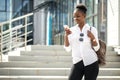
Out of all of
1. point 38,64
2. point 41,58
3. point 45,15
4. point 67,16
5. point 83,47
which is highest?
point 45,15

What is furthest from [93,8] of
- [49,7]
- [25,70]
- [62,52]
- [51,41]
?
[49,7]

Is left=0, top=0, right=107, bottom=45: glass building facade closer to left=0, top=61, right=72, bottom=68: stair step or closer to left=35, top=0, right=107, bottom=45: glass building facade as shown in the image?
left=35, top=0, right=107, bottom=45: glass building facade

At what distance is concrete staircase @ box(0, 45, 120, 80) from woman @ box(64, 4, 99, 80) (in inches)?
135

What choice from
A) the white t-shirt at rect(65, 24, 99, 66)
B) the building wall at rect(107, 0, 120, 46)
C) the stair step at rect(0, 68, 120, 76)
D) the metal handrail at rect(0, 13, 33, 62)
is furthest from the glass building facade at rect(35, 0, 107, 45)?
the white t-shirt at rect(65, 24, 99, 66)

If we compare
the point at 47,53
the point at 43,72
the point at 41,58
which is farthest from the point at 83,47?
the point at 47,53

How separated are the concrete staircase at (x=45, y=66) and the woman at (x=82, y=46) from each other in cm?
342

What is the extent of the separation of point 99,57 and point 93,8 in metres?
10.1

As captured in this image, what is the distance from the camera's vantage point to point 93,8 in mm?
14422

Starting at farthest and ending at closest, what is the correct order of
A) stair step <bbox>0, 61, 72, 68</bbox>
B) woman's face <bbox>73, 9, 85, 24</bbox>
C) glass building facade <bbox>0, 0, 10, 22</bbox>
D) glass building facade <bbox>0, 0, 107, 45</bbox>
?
glass building facade <bbox>0, 0, 10, 22</bbox> → glass building facade <bbox>0, 0, 107, 45</bbox> → stair step <bbox>0, 61, 72, 68</bbox> → woman's face <bbox>73, 9, 85, 24</bbox>

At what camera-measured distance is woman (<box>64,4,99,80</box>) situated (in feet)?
14.2

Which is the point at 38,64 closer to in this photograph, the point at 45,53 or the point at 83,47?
the point at 45,53

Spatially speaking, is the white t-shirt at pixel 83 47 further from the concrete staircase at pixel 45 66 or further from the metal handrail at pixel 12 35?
the metal handrail at pixel 12 35

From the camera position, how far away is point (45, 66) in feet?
29.6

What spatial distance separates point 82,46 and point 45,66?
4717 millimetres
